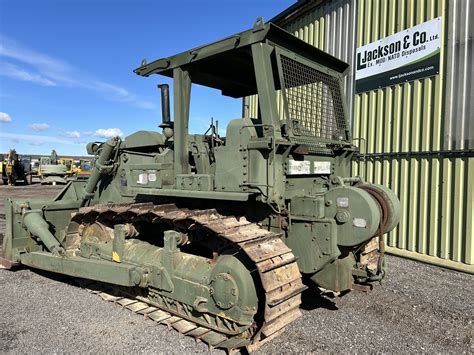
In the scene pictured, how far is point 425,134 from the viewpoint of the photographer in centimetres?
771

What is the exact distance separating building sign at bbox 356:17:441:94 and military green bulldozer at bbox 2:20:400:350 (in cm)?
322

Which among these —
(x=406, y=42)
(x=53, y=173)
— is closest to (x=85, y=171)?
(x=53, y=173)

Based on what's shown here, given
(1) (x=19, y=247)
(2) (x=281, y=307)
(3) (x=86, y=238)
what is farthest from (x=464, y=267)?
(1) (x=19, y=247)

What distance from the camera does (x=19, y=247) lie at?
6516 mm

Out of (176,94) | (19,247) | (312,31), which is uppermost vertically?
(312,31)

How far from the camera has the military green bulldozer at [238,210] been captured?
3.89 meters

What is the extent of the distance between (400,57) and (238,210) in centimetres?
599

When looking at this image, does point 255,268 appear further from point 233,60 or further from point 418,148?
point 418,148

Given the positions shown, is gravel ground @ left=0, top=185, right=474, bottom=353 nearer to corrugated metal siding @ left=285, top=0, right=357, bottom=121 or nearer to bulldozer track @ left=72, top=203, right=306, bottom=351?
bulldozer track @ left=72, top=203, right=306, bottom=351

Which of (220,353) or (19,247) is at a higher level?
(19,247)

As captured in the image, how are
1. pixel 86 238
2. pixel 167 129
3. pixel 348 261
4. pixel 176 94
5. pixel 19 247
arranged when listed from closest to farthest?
pixel 348 261, pixel 176 94, pixel 167 129, pixel 86 238, pixel 19 247

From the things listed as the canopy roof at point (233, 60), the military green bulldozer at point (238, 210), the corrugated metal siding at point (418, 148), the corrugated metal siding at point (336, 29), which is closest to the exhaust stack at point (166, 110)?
the military green bulldozer at point (238, 210)

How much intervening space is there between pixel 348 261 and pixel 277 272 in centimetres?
128

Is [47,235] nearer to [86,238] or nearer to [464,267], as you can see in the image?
[86,238]
